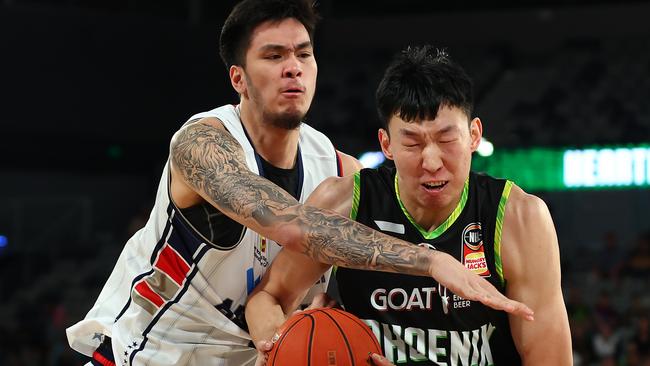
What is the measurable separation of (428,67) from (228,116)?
0.96 m

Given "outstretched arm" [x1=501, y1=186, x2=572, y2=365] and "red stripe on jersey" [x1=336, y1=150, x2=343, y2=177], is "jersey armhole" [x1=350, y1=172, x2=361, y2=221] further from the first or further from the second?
"red stripe on jersey" [x1=336, y1=150, x2=343, y2=177]

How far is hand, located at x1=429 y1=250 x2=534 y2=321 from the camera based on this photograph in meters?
2.60

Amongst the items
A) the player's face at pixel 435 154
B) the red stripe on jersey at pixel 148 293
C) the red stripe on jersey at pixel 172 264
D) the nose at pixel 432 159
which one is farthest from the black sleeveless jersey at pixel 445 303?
the red stripe on jersey at pixel 148 293

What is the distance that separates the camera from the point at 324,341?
3.13 metres

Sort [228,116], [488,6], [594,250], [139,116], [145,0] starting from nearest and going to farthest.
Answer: [228,116] < [594,250] < [139,116] < [145,0] < [488,6]

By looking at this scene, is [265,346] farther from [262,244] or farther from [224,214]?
[262,244]

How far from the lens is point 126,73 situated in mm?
15227

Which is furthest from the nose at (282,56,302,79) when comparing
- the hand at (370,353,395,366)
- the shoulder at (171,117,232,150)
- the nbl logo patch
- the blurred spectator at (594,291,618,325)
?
the blurred spectator at (594,291,618,325)

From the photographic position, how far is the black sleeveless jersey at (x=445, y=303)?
10.8 feet

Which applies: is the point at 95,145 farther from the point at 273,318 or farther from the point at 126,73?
the point at 273,318

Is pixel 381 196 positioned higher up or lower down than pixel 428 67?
lower down

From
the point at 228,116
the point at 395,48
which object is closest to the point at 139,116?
the point at 395,48

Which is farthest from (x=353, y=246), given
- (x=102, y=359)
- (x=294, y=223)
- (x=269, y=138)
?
(x=102, y=359)

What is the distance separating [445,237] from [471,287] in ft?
2.32
